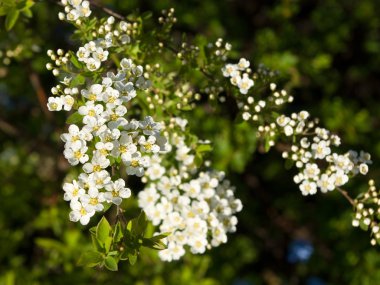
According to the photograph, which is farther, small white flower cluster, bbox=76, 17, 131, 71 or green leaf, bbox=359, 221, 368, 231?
green leaf, bbox=359, 221, 368, 231

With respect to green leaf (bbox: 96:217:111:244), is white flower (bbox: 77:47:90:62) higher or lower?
higher

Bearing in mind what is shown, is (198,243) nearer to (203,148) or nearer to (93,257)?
(203,148)

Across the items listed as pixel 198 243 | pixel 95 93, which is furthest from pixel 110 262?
pixel 95 93

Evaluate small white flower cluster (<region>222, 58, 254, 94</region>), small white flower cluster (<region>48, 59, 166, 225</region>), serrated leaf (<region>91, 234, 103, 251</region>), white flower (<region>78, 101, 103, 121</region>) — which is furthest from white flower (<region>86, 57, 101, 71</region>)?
serrated leaf (<region>91, 234, 103, 251</region>)

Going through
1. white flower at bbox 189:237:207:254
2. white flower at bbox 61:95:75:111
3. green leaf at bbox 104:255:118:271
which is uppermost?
white flower at bbox 61:95:75:111

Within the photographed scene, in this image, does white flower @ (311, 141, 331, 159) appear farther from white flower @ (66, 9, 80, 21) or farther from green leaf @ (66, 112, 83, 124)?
white flower @ (66, 9, 80, 21)

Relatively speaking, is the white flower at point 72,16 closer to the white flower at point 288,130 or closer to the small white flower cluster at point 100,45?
the small white flower cluster at point 100,45

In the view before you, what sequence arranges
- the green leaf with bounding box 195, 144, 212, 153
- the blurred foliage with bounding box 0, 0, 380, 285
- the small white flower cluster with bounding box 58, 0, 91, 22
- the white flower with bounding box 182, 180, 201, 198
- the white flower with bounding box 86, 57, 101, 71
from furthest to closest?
1. the blurred foliage with bounding box 0, 0, 380, 285
2. the green leaf with bounding box 195, 144, 212, 153
3. the white flower with bounding box 182, 180, 201, 198
4. the small white flower cluster with bounding box 58, 0, 91, 22
5. the white flower with bounding box 86, 57, 101, 71

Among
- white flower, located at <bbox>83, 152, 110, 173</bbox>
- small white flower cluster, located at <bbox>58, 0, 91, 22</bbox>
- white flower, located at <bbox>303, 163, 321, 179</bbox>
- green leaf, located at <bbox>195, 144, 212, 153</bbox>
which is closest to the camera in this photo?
white flower, located at <bbox>83, 152, 110, 173</bbox>
